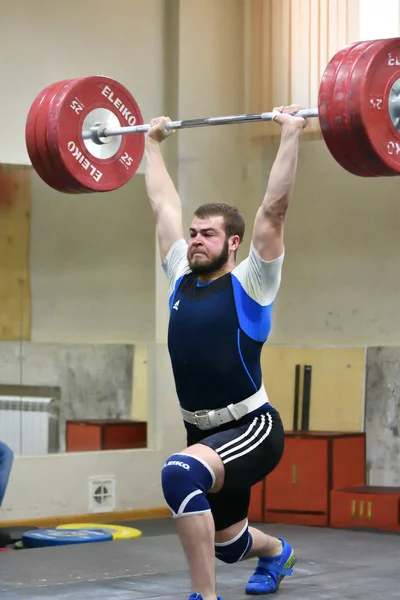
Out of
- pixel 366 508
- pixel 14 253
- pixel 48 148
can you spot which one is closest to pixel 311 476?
pixel 366 508

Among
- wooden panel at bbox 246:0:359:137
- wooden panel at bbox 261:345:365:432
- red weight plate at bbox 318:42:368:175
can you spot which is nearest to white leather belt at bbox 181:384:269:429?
red weight plate at bbox 318:42:368:175

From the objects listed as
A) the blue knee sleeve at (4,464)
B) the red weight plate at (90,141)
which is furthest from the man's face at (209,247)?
the blue knee sleeve at (4,464)

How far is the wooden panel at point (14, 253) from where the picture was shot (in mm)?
6227

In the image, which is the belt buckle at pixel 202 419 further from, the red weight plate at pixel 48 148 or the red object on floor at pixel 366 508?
the red object on floor at pixel 366 508

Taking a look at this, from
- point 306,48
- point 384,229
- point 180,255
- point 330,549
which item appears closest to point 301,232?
point 384,229

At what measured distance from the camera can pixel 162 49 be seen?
6793mm

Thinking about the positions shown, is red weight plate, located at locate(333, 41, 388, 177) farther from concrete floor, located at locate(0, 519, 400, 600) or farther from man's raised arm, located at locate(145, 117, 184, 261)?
concrete floor, located at locate(0, 519, 400, 600)

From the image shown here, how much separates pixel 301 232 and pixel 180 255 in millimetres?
2969

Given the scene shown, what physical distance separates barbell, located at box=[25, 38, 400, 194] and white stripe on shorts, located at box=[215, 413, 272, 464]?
2.92 feet

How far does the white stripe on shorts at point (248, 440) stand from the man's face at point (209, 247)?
50 cm

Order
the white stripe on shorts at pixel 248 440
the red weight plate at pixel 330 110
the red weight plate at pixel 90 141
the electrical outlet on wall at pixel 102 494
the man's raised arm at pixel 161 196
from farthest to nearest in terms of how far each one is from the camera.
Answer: the electrical outlet on wall at pixel 102 494 < the red weight plate at pixel 90 141 < the man's raised arm at pixel 161 196 < the red weight plate at pixel 330 110 < the white stripe on shorts at pixel 248 440

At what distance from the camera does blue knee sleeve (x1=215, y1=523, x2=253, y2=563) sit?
382cm

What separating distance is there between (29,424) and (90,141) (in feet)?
7.14

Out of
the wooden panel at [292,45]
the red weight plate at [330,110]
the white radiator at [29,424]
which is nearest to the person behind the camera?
the red weight plate at [330,110]
